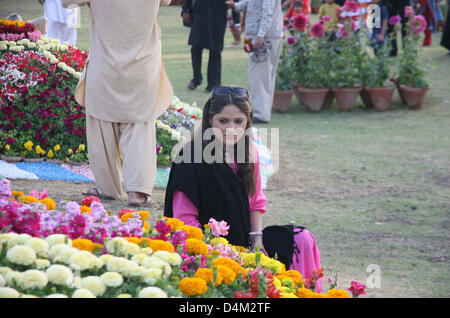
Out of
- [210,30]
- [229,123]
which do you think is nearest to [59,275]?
[229,123]

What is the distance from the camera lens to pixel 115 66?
4.83m

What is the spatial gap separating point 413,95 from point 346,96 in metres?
0.96

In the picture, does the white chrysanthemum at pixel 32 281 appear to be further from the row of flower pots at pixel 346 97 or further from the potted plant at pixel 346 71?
the potted plant at pixel 346 71

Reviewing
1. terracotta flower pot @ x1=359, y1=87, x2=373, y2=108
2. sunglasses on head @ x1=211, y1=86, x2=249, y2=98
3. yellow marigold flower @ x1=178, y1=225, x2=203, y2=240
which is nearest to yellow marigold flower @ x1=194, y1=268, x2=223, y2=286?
yellow marigold flower @ x1=178, y1=225, x2=203, y2=240

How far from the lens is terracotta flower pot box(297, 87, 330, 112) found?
9211mm

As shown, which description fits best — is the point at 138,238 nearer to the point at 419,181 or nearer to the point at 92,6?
the point at 92,6

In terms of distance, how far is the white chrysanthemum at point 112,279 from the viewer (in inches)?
80.9

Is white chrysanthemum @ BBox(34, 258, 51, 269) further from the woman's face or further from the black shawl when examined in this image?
the woman's face

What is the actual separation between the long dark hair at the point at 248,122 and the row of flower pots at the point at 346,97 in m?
5.98

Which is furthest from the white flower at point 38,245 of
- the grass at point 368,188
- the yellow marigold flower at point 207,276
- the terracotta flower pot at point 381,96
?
the terracotta flower pot at point 381,96

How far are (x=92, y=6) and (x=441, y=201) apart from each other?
314 cm

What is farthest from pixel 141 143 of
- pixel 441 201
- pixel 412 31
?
pixel 412 31

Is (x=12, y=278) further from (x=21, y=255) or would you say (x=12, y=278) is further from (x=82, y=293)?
(x=82, y=293)

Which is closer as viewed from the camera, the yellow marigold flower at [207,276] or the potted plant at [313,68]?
the yellow marigold flower at [207,276]
